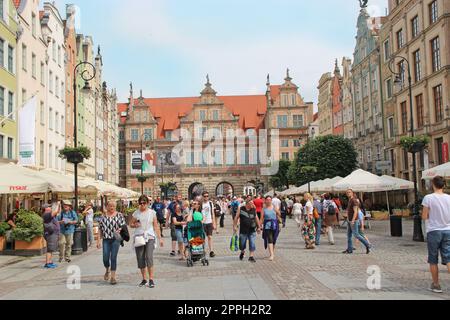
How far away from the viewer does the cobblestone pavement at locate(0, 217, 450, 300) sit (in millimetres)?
8383

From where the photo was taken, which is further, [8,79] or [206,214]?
[8,79]

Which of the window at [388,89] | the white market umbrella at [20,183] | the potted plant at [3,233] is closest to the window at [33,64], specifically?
the white market umbrella at [20,183]

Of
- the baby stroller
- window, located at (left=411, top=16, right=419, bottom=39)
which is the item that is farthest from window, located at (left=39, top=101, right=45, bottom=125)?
window, located at (left=411, top=16, right=419, bottom=39)

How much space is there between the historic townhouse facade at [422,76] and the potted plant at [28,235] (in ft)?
76.2

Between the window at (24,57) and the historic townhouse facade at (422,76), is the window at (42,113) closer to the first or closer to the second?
the window at (24,57)

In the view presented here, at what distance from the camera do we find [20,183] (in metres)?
16.2

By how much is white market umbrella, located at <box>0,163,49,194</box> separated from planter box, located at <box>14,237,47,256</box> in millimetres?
1549

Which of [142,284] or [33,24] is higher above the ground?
[33,24]

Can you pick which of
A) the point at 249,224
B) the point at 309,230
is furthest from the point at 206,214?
the point at 309,230

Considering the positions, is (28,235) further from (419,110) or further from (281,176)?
(281,176)

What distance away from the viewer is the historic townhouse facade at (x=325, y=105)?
59484 millimetres

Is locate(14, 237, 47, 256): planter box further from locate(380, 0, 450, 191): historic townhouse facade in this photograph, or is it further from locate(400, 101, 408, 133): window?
locate(400, 101, 408, 133): window

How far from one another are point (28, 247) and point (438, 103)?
83.4 feet
